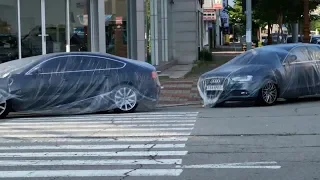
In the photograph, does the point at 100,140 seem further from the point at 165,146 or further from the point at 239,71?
the point at 239,71

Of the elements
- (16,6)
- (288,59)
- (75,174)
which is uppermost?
(16,6)

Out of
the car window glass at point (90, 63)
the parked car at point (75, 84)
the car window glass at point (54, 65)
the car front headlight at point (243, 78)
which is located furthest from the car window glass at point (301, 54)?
the car window glass at point (54, 65)

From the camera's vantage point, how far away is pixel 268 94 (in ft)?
47.4

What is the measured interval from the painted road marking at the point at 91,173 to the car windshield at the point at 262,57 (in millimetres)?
8467

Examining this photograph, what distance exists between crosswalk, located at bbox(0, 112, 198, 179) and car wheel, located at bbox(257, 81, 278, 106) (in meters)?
2.56

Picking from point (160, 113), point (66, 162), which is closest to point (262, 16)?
point (160, 113)

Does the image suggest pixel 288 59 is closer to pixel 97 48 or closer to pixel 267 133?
pixel 267 133

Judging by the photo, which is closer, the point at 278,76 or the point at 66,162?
the point at 66,162

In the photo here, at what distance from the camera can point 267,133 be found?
380 inches

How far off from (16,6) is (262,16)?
27.9 metres

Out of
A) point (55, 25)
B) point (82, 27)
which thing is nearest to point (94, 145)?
point (55, 25)

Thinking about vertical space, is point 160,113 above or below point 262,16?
below

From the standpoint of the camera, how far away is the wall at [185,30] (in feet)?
107

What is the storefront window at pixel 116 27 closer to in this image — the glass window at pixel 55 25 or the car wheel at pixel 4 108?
the glass window at pixel 55 25
